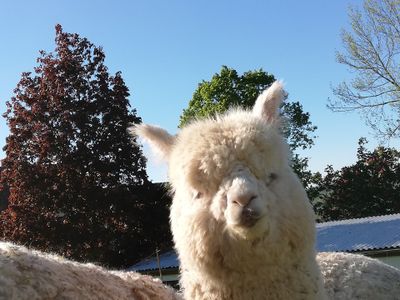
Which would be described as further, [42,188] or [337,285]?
[42,188]

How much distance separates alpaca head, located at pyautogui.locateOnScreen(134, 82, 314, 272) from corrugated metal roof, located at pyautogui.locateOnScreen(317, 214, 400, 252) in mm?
16666

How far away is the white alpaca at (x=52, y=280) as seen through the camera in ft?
8.09

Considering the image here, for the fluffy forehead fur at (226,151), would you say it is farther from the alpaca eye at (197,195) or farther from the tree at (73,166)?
the tree at (73,166)

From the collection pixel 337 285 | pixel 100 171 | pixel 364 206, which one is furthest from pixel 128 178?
pixel 337 285

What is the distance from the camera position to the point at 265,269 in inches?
116

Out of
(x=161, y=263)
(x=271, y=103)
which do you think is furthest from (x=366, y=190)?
(x=271, y=103)

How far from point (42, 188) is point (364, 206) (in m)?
21.1

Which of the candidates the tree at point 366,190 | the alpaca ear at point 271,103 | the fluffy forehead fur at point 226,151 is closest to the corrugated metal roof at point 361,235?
the tree at point 366,190

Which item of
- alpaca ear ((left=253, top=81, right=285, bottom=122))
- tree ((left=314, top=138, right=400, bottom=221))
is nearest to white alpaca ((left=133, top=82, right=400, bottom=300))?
alpaca ear ((left=253, top=81, right=285, bottom=122))

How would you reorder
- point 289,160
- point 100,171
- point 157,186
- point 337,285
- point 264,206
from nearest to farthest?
point 264,206 < point 289,160 < point 337,285 < point 100,171 < point 157,186

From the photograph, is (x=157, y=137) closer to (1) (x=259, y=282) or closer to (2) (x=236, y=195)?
(2) (x=236, y=195)

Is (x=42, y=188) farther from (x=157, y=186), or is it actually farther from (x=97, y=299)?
(x=97, y=299)

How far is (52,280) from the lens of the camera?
2715mm

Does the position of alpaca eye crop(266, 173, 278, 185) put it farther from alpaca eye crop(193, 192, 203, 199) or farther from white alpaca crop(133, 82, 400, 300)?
alpaca eye crop(193, 192, 203, 199)
